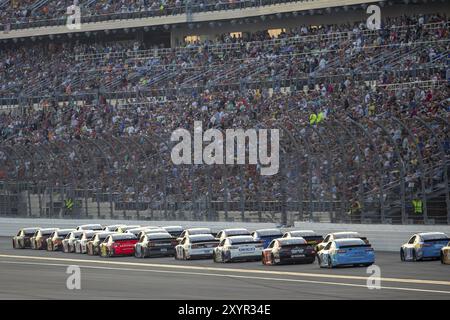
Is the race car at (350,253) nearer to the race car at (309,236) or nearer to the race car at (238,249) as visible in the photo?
the race car at (309,236)

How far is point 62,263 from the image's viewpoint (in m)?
43.5

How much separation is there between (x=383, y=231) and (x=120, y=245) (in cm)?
947

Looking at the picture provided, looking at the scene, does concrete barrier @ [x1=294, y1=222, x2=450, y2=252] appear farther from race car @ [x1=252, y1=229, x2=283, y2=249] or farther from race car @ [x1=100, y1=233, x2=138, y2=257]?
race car @ [x1=100, y1=233, x2=138, y2=257]

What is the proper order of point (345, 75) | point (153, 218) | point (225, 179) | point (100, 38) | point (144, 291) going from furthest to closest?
point (100, 38) < point (345, 75) < point (153, 218) < point (225, 179) < point (144, 291)

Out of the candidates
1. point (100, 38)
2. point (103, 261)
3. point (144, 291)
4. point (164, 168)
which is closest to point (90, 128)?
point (100, 38)

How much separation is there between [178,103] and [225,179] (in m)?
17.2

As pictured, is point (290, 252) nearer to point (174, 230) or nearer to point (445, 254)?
point (445, 254)

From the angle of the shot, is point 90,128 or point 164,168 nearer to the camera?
point 164,168

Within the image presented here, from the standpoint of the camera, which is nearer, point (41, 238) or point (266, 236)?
point (266, 236)

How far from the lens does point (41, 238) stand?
52812mm

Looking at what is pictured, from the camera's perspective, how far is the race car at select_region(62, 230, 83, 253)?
49.9m

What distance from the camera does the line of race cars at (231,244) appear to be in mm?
36344

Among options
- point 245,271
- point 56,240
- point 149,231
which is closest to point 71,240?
point 56,240

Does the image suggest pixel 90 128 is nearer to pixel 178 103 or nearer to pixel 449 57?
pixel 178 103
